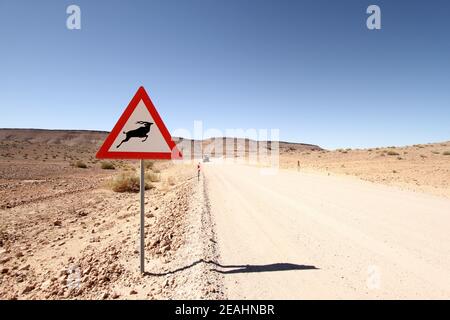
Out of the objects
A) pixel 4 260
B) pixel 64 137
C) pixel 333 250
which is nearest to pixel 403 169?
pixel 333 250

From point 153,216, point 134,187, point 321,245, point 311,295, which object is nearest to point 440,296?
point 311,295

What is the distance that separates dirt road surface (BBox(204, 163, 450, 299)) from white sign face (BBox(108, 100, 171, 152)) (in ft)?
6.57

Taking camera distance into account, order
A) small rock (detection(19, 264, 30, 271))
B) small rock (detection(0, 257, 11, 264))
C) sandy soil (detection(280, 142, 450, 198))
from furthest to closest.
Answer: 1. sandy soil (detection(280, 142, 450, 198))
2. small rock (detection(0, 257, 11, 264))
3. small rock (detection(19, 264, 30, 271))

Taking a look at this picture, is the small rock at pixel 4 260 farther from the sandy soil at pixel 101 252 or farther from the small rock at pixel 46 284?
the small rock at pixel 46 284

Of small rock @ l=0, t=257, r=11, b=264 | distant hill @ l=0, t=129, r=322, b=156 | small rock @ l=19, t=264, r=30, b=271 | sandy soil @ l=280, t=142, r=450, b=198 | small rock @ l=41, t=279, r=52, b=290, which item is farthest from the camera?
distant hill @ l=0, t=129, r=322, b=156

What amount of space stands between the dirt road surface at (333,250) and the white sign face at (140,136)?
2003 millimetres

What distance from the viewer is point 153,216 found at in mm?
7551

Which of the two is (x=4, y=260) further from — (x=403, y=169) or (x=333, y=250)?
(x=403, y=169)

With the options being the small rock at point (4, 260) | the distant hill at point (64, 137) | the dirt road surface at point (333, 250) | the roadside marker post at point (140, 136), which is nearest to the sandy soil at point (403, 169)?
the dirt road surface at point (333, 250)

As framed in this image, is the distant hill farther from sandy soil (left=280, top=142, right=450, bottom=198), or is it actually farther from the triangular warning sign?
the triangular warning sign

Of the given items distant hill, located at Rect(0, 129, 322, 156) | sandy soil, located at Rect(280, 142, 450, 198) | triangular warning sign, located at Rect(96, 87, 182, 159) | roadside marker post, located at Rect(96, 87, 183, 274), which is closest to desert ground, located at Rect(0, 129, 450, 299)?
roadside marker post, located at Rect(96, 87, 183, 274)

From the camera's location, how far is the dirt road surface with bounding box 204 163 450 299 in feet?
10.5
